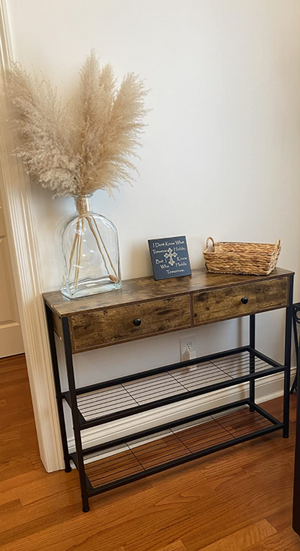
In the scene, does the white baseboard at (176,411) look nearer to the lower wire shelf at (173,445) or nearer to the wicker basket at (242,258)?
the lower wire shelf at (173,445)

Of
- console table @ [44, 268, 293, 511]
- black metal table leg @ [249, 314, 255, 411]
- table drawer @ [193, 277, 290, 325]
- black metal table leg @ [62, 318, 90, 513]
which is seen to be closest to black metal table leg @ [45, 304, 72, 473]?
console table @ [44, 268, 293, 511]

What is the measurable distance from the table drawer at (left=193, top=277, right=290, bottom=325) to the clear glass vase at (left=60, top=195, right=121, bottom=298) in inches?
13.9

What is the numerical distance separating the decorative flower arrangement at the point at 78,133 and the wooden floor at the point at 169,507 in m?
0.87

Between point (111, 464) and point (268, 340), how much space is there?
1.05 m

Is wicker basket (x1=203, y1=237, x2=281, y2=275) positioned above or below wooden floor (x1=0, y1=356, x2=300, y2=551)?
above

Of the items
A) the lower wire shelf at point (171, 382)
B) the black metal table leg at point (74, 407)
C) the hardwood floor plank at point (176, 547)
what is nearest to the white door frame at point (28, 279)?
the lower wire shelf at point (171, 382)

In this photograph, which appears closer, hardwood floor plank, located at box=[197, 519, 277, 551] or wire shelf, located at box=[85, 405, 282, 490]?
hardwood floor plank, located at box=[197, 519, 277, 551]

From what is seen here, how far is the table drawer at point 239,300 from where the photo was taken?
5.90 feet

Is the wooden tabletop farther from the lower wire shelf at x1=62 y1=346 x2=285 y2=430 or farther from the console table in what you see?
the lower wire shelf at x1=62 y1=346 x2=285 y2=430

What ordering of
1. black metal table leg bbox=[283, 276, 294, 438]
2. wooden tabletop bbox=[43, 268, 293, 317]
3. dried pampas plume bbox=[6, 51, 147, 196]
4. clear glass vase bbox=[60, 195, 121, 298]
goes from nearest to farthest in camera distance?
dried pampas plume bbox=[6, 51, 147, 196]
wooden tabletop bbox=[43, 268, 293, 317]
clear glass vase bbox=[60, 195, 121, 298]
black metal table leg bbox=[283, 276, 294, 438]

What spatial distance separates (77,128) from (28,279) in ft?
2.03

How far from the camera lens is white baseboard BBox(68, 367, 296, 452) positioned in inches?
81.3

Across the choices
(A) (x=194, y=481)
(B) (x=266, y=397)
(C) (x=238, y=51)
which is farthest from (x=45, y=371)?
(C) (x=238, y=51)

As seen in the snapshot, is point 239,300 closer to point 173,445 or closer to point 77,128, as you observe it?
point 173,445
